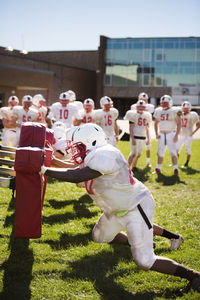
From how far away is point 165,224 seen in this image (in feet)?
17.7

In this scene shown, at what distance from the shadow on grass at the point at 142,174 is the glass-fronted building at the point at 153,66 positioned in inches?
1411

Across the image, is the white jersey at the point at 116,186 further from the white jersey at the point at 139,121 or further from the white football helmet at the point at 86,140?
the white jersey at the point at 139,121

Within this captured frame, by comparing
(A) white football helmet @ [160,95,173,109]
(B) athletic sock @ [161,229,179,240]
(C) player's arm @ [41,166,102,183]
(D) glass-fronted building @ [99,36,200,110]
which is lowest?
(B) athletic sock @ [161,229,179,240]

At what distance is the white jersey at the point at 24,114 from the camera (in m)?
9.31

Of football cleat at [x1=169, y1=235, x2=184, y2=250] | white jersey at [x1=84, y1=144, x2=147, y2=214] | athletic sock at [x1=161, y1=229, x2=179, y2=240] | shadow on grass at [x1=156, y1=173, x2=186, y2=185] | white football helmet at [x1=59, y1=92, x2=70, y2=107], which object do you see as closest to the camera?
white jersey at [x1=84, y1=144, x2=147, y2=214]

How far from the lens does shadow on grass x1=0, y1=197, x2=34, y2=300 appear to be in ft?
10.6

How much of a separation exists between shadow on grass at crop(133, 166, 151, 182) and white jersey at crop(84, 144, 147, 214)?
5424mm

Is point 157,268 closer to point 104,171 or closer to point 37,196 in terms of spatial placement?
point 104,171

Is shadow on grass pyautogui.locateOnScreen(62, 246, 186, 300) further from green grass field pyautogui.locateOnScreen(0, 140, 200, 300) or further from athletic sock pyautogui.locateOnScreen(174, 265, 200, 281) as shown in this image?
athletic sock pyautogui.locateOnScreen(174, 265, 200, 281)

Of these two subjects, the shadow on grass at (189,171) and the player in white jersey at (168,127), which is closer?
the player in white jersey at (168,127)

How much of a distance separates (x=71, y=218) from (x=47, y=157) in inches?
82.4

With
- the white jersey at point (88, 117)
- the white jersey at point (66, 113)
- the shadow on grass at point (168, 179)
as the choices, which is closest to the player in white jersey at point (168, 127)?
the shadow on grass at point (168, 179)

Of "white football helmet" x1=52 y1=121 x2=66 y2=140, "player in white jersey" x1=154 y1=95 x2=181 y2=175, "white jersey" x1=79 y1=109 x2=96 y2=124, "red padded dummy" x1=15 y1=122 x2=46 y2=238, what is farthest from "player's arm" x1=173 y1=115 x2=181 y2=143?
"red padded dummy" x1=15 y1=122 x2=46 y2=238

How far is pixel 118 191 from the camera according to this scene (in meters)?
3.33
